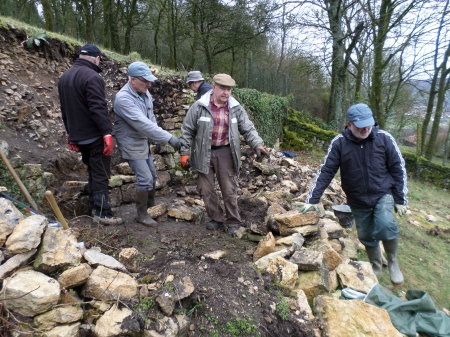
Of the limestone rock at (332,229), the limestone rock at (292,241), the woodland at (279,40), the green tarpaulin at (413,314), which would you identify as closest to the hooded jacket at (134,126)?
the limestone rock at (292,241)

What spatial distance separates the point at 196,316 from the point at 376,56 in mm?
15167

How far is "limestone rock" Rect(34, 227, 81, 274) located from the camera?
82.0 inches

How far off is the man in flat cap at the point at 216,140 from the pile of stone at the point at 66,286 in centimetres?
137

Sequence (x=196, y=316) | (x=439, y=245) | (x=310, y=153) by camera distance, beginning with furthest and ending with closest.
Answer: (x=310, y=153)
(x=439, y=245)
(x=196, y=316)

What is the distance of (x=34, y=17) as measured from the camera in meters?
15.0

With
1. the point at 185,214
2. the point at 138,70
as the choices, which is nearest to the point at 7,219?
the point at 138,70

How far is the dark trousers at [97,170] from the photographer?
3316 millimetres

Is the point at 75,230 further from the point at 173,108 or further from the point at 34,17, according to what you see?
the point at 34,17

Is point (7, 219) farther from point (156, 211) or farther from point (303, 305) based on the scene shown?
point (303, 305)

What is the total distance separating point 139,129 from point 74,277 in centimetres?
169

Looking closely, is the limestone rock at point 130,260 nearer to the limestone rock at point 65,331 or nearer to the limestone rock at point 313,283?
the limestone rock at point 65,331

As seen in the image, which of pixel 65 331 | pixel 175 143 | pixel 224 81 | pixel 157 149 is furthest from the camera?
pixel 157 149

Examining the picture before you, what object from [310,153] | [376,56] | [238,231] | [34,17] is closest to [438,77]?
[376,56]

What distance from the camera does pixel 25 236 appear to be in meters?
2.13
